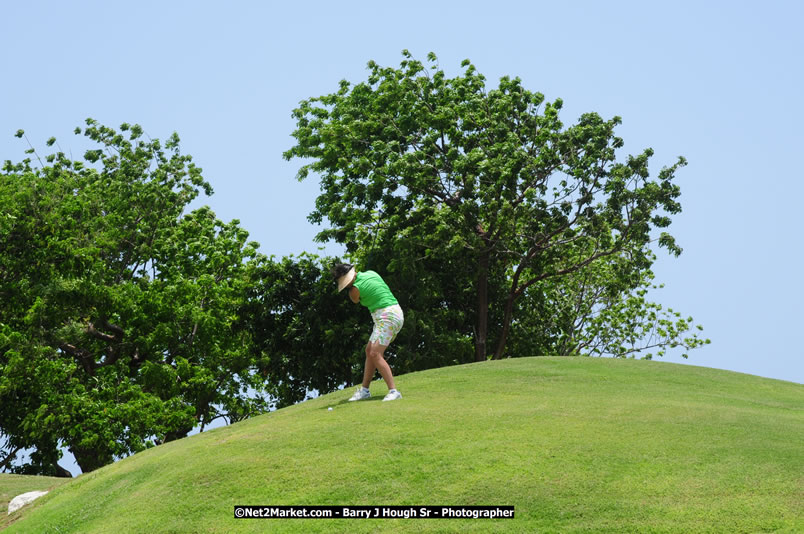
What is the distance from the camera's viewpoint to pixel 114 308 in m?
Answer: 34.0

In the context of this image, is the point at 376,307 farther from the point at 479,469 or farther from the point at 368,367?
the point at 479,469

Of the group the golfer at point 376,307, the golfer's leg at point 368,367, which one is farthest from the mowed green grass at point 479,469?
the golfer at point 376,307

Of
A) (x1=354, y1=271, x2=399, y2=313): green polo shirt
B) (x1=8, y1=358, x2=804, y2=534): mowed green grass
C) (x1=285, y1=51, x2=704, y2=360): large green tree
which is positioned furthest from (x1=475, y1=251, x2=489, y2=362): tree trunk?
(x1=354, y1=271, x2=399, y2=313): green polo shirt

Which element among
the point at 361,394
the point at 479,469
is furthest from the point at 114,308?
the point at 479,469

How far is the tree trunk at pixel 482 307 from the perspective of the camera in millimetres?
34156

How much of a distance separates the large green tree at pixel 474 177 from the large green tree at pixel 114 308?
6.49 metres

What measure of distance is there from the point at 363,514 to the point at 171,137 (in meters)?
34.8

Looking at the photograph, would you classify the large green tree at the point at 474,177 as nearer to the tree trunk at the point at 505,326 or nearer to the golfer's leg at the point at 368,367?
the tree trunk at the point at 505,326

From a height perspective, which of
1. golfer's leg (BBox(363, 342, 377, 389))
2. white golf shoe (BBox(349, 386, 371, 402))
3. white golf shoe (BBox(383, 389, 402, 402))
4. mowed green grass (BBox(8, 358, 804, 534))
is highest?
golfer's leg (BBox(363, 342, 377, 389))

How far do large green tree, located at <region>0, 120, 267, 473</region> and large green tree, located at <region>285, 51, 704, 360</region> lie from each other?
21.3 feet

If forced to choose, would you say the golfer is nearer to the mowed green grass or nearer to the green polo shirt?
the green polo shirt

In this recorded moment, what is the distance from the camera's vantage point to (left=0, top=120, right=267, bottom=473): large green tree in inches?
1241

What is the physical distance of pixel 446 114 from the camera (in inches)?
1328

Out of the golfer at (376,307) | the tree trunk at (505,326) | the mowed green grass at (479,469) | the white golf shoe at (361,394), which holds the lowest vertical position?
the mowed green grass at (479,469)
